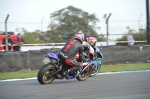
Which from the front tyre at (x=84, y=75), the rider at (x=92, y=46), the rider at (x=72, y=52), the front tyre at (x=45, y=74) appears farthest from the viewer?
the rider at (x=92, y=46)

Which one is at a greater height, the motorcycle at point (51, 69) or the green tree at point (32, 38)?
the green tree at point (32, 38)

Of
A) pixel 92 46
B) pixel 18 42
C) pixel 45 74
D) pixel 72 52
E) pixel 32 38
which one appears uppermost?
pixel 32 38

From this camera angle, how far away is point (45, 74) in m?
10.8

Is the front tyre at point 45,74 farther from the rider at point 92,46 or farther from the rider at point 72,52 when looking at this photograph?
the rider at point 92,46

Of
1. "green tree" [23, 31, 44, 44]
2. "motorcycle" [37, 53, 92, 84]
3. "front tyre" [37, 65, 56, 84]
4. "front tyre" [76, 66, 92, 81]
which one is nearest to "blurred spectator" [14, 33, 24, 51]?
"green tree" [23, 31, 44, 44]

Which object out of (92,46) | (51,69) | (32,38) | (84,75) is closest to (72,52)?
(51,69)

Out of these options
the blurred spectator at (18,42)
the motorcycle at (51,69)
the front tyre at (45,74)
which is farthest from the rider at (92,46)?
the blurred spectator at (18,42)

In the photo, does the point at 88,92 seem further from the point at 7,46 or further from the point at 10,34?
the point at 10,34

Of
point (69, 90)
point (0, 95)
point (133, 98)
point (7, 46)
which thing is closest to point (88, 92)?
point (69, 90)

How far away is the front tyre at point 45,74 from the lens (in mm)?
10594

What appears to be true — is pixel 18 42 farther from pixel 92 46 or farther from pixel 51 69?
pixel 51 69

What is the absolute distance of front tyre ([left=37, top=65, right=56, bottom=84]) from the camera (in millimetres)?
10594

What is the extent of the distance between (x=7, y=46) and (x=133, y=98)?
1236 centimetres

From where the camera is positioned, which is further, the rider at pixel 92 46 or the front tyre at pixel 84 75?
the rider at pixel 92 46
